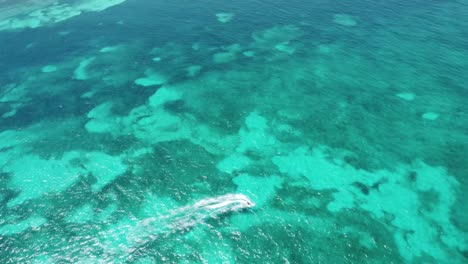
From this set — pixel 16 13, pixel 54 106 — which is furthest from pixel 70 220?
pixel 16 13

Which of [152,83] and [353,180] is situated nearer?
[353,180]

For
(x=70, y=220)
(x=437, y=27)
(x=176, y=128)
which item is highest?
(x=437, y=27)

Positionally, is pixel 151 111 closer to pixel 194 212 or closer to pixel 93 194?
pixel 93 194

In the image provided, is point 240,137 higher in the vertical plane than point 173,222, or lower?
higher

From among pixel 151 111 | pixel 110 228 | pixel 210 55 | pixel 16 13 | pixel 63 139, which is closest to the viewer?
pixel 110 228

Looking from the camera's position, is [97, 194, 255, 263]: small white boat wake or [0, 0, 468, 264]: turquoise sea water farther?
[0, 0, 468, 264]: turquoise sea water
